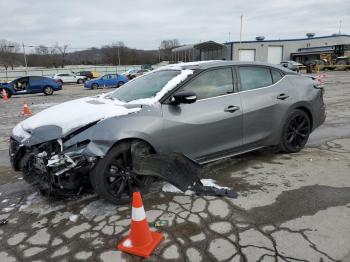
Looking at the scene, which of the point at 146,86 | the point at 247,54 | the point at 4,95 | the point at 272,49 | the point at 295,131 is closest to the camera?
the point at 146,86

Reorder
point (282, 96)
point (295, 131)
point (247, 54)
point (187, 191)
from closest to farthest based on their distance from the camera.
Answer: point (187, 191) < point (282, 96) < point (295, 131) < point (247, 54)

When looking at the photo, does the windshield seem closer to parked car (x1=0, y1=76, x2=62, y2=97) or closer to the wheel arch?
the wheel arch

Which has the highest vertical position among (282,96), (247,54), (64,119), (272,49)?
(272,49)

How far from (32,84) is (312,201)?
20.4m

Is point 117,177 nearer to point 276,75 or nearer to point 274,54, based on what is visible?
point 276,75

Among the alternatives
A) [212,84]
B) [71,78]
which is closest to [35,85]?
[71,78]

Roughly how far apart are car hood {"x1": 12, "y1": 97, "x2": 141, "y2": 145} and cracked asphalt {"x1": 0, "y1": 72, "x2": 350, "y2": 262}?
0.87 m

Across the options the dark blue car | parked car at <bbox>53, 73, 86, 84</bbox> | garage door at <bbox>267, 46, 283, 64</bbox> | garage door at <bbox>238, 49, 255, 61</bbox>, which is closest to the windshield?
the dark blue car

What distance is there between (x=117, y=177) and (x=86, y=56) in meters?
72.2

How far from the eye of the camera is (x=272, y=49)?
5606 centimetres

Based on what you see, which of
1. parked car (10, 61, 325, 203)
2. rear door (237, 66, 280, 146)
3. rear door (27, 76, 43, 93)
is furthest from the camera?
rear door (27, 76, 43, 93)

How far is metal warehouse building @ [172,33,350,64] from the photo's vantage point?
5328cm

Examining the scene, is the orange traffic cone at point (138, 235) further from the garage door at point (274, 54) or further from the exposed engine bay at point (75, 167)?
the garage door at point (274, 54)

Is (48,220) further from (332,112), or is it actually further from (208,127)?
(332,112)
